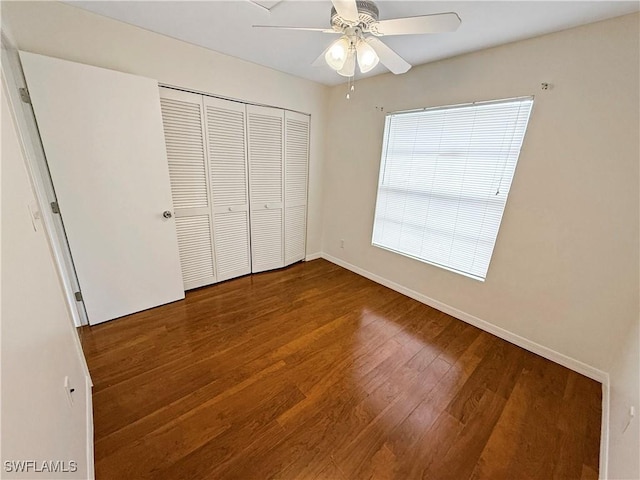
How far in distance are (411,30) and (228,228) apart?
2.43m

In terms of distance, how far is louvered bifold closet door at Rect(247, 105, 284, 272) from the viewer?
2.84 meters

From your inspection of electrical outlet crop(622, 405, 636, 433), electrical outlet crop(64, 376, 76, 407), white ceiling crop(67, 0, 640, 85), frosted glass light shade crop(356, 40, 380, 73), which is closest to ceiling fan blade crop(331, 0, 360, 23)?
frosted glass light shade crop(356, 40, 380, 73)

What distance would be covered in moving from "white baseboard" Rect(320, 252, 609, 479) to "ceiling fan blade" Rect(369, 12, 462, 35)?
2.32 meters

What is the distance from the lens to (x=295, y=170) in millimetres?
3293

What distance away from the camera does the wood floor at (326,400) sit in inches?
50.4

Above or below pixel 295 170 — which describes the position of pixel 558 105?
above

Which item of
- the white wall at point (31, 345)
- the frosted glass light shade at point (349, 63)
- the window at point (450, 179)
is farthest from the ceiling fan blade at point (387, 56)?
the white wall at point (31, 345)

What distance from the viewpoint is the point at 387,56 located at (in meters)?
1.54

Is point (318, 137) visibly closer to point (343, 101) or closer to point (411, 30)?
point (343, 101)

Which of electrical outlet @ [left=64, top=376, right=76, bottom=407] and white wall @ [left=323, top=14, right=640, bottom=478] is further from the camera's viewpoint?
white wall @ [left=323, top=14, right=640, bottom=478]

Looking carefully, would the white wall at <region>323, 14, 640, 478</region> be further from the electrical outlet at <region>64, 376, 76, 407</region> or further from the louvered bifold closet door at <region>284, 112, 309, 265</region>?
the electrical outlet at <region>64, 376, 76, 407</region>

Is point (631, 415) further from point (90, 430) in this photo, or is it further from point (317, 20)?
point (317, 20)

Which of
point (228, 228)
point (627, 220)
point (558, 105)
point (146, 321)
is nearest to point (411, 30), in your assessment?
point (558, 105)

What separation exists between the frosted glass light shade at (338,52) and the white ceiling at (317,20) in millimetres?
351
